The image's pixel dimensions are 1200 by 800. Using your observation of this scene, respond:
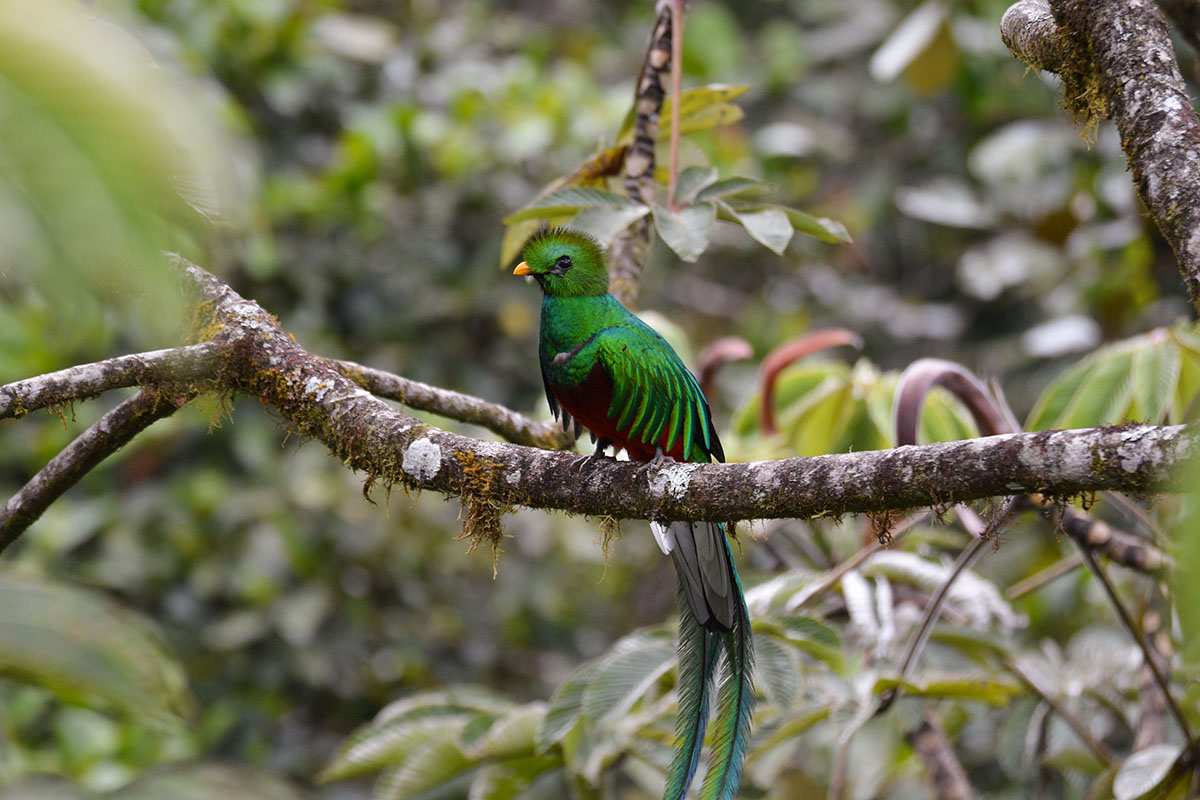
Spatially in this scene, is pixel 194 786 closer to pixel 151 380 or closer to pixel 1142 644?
pixel 151 380

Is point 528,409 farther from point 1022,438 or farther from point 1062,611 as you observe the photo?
point 1022,438

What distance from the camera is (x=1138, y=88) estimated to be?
4.58ft

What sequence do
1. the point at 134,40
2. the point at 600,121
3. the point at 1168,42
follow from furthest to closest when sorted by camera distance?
the point at 600,121 < the point at 1168,42 < the point at 134,40

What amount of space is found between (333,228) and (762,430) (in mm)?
2490

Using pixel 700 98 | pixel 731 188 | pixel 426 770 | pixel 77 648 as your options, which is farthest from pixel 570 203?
pixel 77 648

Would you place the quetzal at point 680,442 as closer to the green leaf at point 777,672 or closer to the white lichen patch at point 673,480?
the green leaf at point 777,672

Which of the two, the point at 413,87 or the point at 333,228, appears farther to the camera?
the point at 413,87

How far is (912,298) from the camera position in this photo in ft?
17.7

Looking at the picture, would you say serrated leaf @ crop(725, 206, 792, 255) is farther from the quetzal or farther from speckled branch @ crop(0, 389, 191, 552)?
speckled branch @ crop(0, 389, 191, 552)

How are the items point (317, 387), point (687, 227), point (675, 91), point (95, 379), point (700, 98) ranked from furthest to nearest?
point (700, 98) < point (675, 91) < point (687, 227) < point (317, 387) < point (95, 379)

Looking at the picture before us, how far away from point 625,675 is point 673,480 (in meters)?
0.80

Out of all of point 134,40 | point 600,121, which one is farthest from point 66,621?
point 600,121

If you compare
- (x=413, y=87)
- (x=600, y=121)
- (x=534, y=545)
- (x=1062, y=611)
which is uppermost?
(x=413, y=87)

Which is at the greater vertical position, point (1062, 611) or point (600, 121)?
point (600, 121)
